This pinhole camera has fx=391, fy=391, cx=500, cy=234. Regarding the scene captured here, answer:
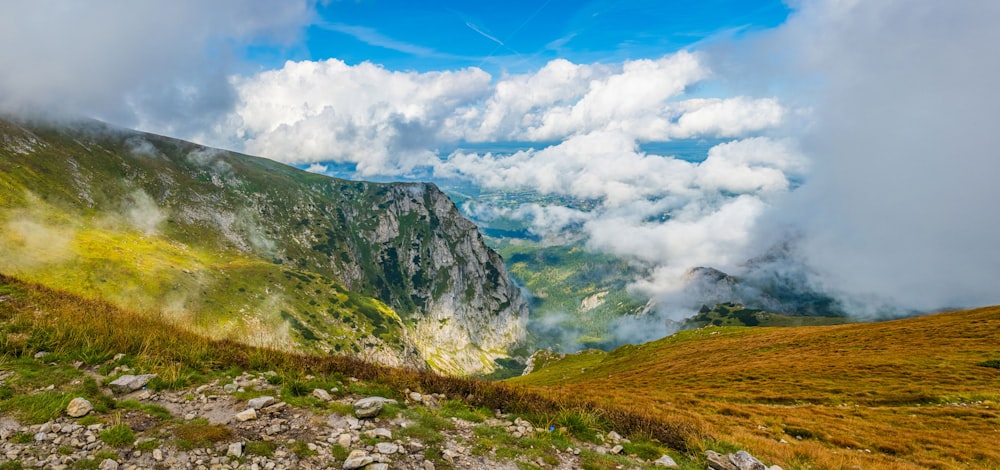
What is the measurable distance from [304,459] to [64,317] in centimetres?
1363

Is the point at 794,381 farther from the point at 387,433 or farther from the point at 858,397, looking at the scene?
the point at 387,433

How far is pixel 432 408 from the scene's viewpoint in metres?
14.3

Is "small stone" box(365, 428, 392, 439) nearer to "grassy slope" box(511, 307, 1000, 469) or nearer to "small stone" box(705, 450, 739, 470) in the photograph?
"small stone" box(705, 450, 739, 470)

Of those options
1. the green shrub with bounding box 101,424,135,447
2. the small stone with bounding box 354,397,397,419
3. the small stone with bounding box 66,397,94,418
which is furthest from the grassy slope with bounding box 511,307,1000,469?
the small stone with bounding box 66,397,94,418

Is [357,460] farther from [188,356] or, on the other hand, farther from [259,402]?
[188,356]

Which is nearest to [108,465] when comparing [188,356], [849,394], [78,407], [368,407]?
[78,407]

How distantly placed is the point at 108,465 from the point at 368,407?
19.8 feet

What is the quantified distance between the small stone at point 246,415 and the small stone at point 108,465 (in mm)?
2884

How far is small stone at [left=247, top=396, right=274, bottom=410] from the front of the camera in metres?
11.8

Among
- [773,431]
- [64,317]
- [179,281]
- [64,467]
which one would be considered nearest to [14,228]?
[179,281]

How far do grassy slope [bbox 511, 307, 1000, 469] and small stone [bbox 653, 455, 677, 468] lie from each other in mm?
2554

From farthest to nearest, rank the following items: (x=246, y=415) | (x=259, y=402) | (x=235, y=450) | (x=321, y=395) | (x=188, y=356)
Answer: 1. (x=188, y=356)
2. (x=321, y=395)
3. (x=259, y=402)
4. (x=246, y=415)
5. (x=235, y=450)

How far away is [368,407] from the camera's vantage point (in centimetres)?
1267

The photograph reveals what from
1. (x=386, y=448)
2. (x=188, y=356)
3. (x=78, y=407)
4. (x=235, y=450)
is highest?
(x=188, y=356)
